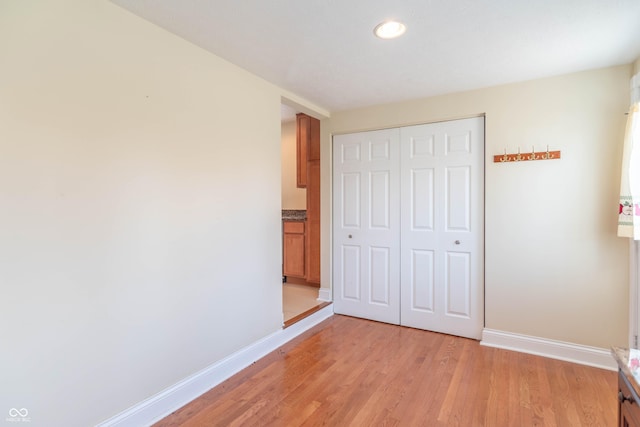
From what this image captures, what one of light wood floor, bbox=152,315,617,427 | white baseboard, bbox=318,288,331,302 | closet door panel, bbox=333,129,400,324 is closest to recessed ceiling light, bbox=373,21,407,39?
closet door panel, bbox=333,129,400,324

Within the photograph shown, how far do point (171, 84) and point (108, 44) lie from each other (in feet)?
1.18

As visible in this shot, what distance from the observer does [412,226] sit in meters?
3.17

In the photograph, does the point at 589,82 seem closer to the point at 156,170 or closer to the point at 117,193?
the point at 156,170

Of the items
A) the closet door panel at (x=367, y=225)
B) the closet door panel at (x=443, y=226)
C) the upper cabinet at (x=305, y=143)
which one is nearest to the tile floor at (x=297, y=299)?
the closet door panel at (x=367, y=225)

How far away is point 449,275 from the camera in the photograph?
2.99 metres

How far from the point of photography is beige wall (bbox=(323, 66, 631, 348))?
2.34m

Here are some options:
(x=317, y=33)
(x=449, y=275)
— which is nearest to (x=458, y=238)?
(x=449, y=275)

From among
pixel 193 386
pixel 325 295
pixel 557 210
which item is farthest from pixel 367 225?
pixel 193 386

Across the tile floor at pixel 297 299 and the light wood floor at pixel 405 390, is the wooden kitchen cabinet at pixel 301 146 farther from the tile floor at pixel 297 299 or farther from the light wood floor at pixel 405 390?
the light wood floor at pixel 405 390

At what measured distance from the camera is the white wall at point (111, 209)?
1318 mm

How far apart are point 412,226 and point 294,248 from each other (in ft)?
6.20

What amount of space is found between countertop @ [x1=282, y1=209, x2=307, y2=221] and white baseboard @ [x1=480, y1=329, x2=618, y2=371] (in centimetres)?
264

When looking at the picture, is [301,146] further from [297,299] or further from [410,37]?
[410,37]

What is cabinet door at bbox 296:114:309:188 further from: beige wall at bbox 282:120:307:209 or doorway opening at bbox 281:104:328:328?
beige wall at bbox 282:120:307:209
